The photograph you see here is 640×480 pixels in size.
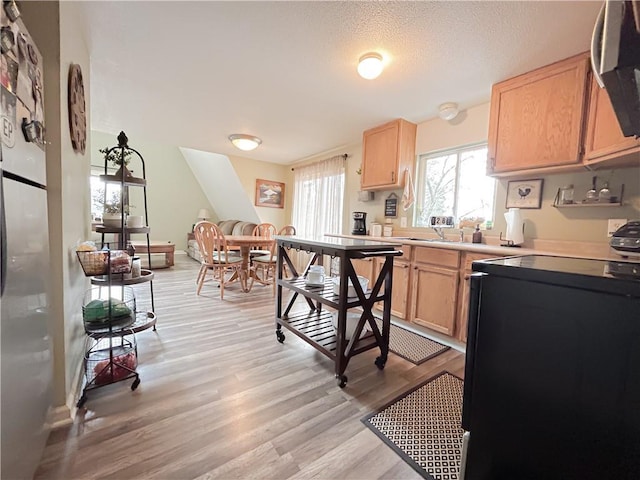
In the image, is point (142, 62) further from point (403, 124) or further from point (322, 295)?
point (403, 124)

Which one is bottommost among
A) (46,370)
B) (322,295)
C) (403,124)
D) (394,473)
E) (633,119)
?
(394,473)

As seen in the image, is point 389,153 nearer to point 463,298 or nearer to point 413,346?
point 463,298

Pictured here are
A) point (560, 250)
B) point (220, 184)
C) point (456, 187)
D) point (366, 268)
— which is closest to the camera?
point (560, 250)

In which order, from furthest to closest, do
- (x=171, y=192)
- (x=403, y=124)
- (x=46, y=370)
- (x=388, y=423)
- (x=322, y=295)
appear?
(x=171, y=192)
(x=403, y=124)
(x=322, y=295)
(x=388, y=423)
(x=46, y=370)

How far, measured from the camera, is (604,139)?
67.1 inches

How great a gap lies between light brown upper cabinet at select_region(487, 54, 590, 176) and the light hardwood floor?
Answer: 5.42 feet

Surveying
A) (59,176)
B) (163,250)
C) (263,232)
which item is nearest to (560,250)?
(59,176)

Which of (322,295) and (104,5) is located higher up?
(104,5)

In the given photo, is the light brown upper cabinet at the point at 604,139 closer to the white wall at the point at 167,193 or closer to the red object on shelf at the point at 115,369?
the red object on shelf at the point at 115,369

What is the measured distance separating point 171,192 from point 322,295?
22.8 feet

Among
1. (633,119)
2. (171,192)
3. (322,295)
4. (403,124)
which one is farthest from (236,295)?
(171,192)

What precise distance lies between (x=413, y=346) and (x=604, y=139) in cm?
196

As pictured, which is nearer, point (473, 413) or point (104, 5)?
point (473, 413)

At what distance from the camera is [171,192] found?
726 centimetres
